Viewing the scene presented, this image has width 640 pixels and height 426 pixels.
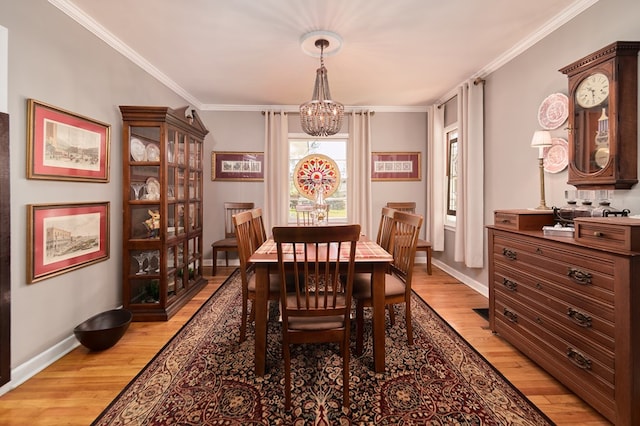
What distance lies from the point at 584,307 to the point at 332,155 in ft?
12.4

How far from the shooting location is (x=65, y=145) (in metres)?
2.17

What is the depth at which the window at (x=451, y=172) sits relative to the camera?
433cm

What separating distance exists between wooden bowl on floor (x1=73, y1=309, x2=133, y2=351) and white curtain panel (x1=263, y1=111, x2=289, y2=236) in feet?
7.78

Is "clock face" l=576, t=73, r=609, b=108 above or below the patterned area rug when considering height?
above

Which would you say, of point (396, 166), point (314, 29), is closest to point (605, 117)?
point (314, 29)

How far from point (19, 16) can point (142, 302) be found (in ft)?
7.51

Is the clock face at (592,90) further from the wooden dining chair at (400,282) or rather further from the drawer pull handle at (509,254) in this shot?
the wooden dining chair at (400,282)

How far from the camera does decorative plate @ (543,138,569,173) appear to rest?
239 cm

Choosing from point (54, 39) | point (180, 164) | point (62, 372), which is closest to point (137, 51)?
point (54, 39)

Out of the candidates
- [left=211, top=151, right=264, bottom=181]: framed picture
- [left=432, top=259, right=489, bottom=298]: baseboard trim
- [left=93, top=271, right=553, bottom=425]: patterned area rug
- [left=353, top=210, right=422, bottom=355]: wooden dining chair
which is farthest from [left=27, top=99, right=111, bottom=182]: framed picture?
[left=432, top=259, right=489, bottom=298]: baseboard trim

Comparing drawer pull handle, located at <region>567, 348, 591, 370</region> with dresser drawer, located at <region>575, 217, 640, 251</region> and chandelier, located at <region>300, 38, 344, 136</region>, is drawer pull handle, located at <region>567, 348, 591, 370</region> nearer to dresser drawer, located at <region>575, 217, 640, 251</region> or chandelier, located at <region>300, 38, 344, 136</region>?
dresser drawer, located at <region>575, 217, 640, 251</region>

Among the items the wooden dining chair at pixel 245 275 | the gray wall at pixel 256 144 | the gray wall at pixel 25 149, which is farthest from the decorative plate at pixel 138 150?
the gray wall at pixel 256 144

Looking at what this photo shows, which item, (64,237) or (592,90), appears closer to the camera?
(592,90)

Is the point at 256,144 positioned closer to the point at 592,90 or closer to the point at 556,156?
the point at 556,156
